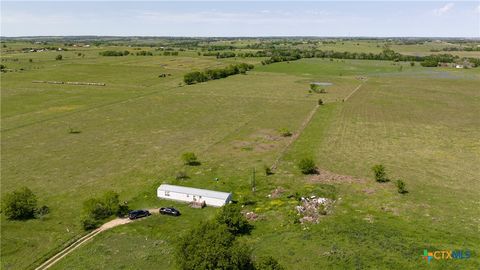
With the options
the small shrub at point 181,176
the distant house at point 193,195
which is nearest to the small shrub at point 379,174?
the distant house at point 193,195

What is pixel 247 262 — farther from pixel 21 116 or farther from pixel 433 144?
pixel 21 116

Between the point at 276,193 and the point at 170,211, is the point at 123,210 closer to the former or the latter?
the point at 170,211

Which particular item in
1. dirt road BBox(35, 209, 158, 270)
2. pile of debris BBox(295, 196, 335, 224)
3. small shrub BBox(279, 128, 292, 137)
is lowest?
dirt road BBox(35, 209, 158, 270)

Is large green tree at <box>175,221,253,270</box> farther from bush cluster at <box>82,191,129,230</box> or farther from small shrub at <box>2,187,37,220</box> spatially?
small shrub at <box>2,187,37,220</box>

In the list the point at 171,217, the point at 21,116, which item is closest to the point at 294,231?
the point at 171,217

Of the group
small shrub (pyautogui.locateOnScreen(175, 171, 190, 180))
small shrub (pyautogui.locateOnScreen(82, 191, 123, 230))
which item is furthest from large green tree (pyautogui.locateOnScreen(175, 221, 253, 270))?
small shrub (pyautogui.locateOnScreen(175, 171, 190, 180))

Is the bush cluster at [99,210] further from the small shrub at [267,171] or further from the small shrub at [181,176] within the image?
the small shrub at [267,171]

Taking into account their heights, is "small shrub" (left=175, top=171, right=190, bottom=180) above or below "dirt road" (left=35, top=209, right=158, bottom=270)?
above
